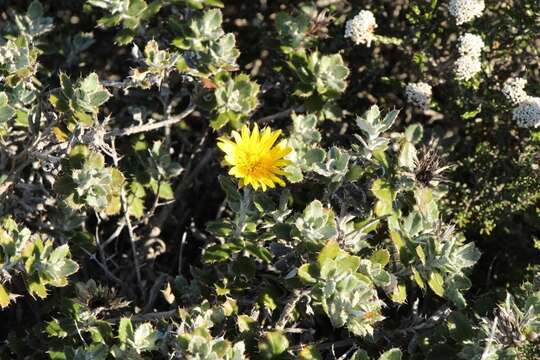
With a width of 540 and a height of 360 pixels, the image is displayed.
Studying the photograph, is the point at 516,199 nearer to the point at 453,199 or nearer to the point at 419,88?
the point at 453,199

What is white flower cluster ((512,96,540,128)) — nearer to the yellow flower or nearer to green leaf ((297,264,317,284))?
the yellow flower

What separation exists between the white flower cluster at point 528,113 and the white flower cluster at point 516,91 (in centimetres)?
3

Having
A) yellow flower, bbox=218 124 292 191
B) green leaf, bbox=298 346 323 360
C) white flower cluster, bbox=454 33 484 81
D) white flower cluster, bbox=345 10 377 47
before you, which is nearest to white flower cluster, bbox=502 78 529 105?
white flower cluster, bbox=454 33 484 81

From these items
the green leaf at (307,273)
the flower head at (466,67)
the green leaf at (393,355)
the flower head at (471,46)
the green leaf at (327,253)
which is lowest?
the green leaf at (393,355)

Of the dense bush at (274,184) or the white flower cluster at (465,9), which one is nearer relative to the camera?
the dense bush at (274,184)

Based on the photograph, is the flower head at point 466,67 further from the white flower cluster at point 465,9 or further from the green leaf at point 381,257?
the green leaf at point 381,257

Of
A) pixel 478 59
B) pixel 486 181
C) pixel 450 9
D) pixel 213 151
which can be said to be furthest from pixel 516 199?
pixel 213 151

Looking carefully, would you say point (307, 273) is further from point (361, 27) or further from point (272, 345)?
point (361, 27)

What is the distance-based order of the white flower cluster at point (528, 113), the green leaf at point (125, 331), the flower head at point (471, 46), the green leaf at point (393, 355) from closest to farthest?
the green leaf at point (393, 355) < the green leaf at point (125, 331) < the white flower cluster at point (528, 113) < the flower head at point (471, 46)

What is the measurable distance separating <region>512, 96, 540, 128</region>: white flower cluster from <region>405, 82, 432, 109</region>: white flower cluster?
41 centimetres

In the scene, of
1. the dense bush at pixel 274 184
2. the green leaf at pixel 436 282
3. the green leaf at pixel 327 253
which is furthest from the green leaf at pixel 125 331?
the green leaf at pixel 436 282

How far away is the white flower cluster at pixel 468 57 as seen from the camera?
3377mm

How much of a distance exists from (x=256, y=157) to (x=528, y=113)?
1292 millimetres

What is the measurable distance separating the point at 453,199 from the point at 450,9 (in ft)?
3.04
